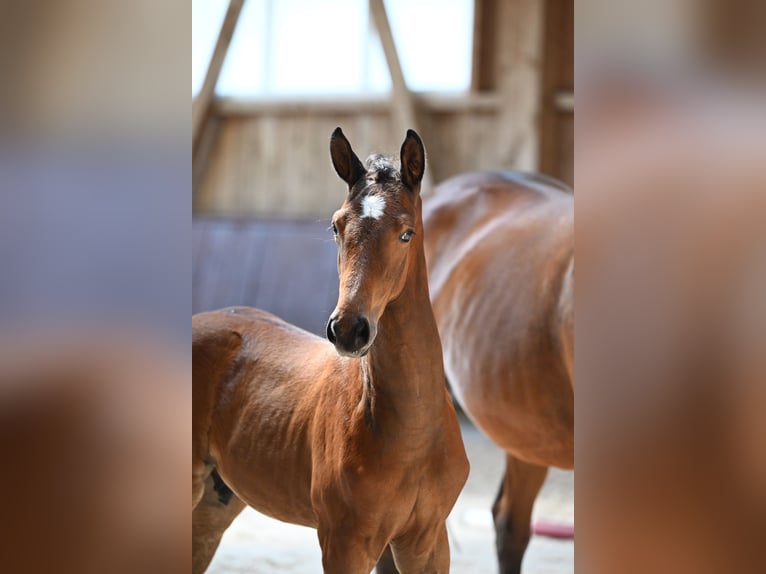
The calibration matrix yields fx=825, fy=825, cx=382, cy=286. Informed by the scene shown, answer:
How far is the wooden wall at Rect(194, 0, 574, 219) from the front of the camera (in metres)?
4.89

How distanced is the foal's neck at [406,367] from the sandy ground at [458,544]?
4.34 feet

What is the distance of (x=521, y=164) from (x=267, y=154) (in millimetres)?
1782

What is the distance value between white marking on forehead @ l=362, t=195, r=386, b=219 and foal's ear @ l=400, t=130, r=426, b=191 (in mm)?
67

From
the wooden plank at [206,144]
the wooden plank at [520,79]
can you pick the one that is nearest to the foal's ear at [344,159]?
the wooden plank at [520,79]

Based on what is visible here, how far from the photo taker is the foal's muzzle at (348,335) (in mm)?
1024

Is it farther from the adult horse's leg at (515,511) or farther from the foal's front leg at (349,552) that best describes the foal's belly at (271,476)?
the adult horse's leg at (515,511)

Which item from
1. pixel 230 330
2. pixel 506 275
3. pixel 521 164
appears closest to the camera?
pixel 230 330

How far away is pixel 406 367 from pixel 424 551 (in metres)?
0.28

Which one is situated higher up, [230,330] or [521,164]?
[521,164]
